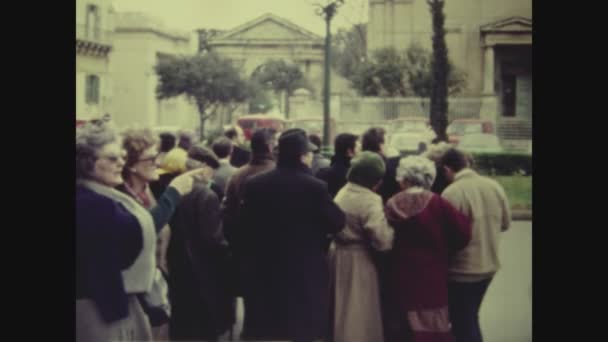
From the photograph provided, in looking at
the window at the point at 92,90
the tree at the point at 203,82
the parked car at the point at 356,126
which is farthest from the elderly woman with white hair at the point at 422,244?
the window at the point at 92,90

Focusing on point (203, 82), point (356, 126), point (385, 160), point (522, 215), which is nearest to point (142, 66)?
point (203, 82)

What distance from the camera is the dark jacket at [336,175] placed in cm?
548

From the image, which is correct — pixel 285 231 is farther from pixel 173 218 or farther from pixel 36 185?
pixel 36 185

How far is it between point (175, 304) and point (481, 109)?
2.49m

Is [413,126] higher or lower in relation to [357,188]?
higher

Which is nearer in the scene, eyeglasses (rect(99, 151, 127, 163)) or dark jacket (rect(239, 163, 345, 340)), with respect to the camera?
eyeglasses (rect(99, 151, 127, 163))

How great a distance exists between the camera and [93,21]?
5434mm

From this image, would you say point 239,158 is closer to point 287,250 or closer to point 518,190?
point 287,250

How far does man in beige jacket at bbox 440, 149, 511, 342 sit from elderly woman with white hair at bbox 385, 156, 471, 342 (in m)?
0.16

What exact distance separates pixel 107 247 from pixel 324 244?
4.70 feet

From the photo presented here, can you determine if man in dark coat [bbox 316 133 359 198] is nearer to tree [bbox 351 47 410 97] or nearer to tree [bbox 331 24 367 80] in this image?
tree [bbox 331 24 367 80]

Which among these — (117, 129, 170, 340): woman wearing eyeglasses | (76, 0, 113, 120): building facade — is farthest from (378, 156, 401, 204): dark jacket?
(76, 0, 113, 120): building facade

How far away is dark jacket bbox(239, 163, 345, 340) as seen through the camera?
15.7ft

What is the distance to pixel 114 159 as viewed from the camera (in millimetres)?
4074
